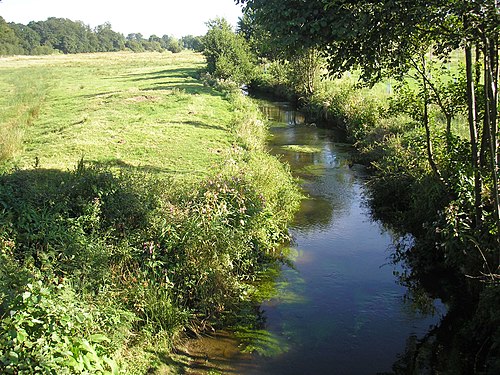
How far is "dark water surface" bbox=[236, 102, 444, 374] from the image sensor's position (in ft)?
23.5

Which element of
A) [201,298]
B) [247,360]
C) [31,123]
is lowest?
[247,360]

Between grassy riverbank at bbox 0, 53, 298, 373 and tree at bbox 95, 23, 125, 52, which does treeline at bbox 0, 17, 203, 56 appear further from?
grassy riverbank at bbox 0, 53, 298, 373

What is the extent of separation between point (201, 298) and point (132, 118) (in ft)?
57.7

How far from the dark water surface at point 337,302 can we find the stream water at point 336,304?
0.06 ft

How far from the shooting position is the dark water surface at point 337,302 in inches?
282

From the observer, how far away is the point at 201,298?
7.96 meters

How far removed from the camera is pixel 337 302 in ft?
28.8

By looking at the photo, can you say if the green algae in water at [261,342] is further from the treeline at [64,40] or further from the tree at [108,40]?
the tree at [108,40]

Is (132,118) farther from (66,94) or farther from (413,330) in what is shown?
(413,330)

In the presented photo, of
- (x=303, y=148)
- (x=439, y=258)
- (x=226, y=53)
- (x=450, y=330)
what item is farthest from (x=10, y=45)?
(x=450, y=330)

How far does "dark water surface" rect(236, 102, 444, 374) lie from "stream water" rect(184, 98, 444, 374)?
17 millimetres

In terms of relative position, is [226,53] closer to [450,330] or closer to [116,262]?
[116,262]

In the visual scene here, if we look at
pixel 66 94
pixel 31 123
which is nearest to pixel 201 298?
pixel 31 123

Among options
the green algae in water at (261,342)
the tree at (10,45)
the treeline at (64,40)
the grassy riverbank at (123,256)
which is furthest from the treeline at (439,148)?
the treeline at (64,40)
